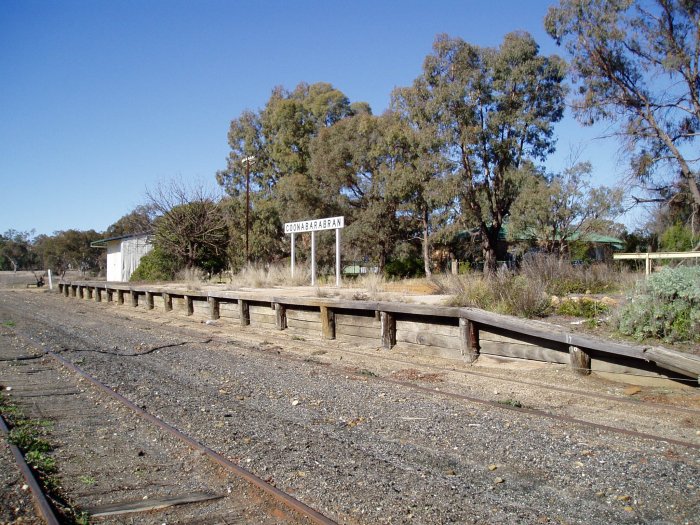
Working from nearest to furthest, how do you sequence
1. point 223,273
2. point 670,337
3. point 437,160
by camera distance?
point 670,337 < point 437,160 < point 223,273

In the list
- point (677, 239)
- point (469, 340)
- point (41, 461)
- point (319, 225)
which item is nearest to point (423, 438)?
point (41, 461)

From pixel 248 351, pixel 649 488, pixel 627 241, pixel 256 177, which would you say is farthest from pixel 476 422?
pixel 256 177

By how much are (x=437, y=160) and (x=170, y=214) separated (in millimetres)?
17016

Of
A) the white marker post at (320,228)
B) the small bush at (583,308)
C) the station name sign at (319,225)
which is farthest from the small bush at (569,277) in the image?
the station name sign at (319,225)

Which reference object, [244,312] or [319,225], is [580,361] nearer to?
[244,312]

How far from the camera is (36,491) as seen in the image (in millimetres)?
4586

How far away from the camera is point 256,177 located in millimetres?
54250

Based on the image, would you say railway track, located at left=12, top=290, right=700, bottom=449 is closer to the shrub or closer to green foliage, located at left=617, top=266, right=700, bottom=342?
green foliage, located at left=617, top=266, right=700, bottom=342

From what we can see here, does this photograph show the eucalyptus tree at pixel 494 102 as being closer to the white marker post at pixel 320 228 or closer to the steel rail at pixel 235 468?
the white marker post at pixel 320 228

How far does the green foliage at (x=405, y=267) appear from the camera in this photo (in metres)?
39.5

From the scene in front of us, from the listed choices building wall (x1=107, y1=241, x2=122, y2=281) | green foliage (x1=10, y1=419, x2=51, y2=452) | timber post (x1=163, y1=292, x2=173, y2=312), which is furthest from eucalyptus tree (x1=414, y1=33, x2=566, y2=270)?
building wall (x1=107, y1=241, x2=122, y2=281)

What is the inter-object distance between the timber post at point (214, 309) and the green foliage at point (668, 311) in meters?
12.9

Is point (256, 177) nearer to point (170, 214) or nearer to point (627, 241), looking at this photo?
point (170, 214)

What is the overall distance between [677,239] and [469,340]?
19.9 m
